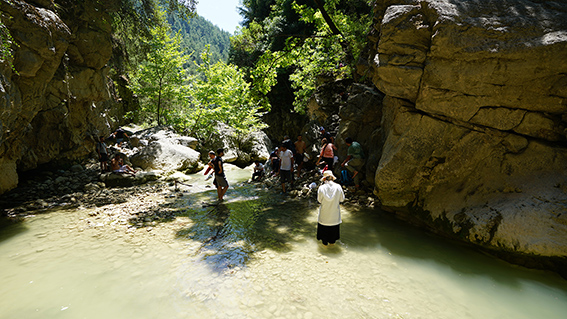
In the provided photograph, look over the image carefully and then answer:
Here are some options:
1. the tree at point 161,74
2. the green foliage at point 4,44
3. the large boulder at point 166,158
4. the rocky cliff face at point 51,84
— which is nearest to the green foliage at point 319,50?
Result: the green foliage at point 4,44

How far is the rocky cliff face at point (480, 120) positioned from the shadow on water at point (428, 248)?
13.9 inches

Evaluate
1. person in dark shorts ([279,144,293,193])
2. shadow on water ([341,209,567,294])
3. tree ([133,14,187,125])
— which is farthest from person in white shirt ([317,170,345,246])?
tree ([133,14,187,125])

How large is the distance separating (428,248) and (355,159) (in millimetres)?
4340

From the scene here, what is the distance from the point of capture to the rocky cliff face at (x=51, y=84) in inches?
305

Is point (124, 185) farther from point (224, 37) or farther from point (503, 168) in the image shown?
point (224, 37)

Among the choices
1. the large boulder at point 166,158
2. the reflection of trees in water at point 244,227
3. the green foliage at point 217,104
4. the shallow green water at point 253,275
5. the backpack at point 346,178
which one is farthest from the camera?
the green foliage at point 217,104

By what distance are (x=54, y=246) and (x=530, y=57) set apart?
1141cm

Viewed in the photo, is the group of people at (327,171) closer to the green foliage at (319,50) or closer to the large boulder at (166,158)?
the green foliage at (319,50)

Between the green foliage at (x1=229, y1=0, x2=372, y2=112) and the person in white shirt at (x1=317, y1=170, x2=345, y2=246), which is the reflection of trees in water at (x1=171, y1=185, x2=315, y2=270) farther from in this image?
the green foliage at (x1=229, y1=0, x2=372, y2=112)

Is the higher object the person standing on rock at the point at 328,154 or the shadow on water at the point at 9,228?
the person standing on rock at the point at 328,154

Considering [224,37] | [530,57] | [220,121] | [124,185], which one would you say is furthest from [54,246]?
[224,37]

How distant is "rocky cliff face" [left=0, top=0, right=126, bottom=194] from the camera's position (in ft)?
25.5

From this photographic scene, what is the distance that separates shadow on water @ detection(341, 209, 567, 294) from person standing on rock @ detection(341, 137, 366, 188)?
2.00 meters

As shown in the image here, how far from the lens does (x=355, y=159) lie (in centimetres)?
945
